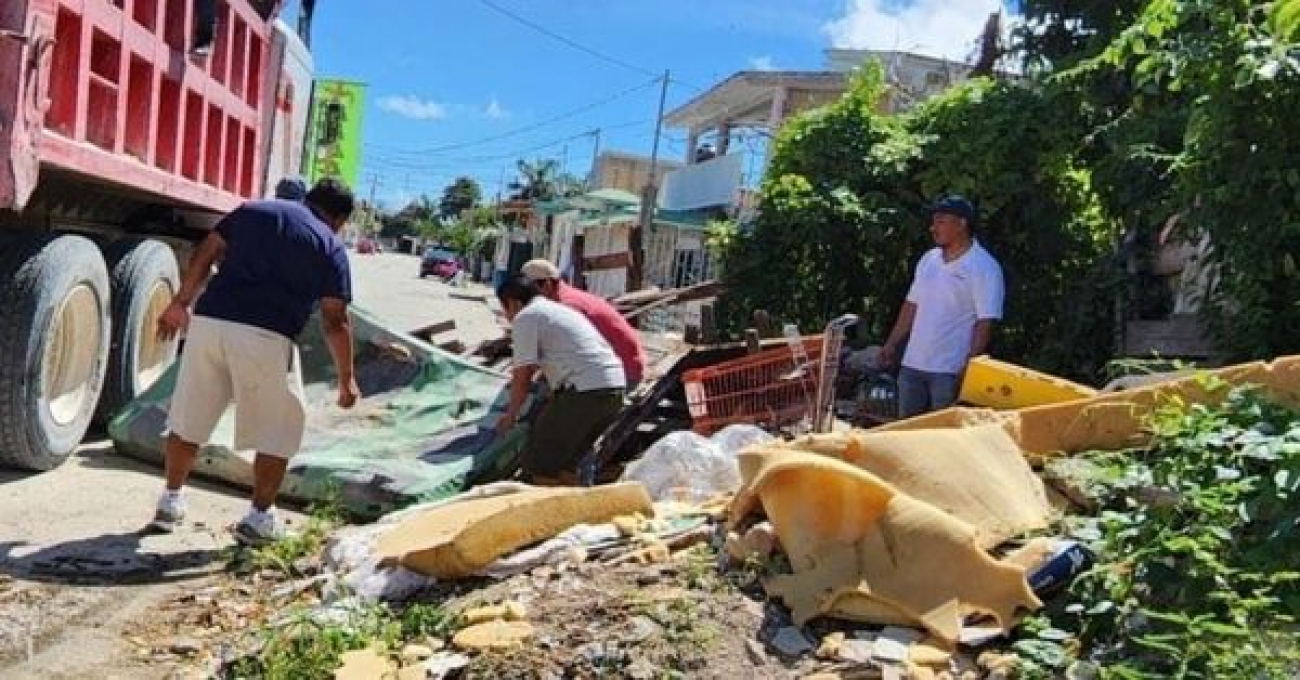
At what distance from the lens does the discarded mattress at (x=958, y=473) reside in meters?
3.85

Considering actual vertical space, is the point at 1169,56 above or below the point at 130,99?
above

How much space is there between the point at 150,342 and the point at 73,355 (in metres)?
1.23

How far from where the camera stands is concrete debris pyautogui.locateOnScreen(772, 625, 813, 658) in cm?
335

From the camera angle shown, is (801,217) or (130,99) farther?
(801,217)

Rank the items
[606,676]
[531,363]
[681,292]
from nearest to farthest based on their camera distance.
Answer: [606,676] → [531,363] → [681,292]

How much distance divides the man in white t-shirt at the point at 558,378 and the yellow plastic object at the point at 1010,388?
1.73 meters

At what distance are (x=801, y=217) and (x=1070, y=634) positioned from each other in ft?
22.0

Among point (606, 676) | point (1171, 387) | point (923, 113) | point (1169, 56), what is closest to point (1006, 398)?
point (1171, 387)

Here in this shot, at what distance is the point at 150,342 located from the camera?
765 cm

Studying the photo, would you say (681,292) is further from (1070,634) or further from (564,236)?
(564,236)

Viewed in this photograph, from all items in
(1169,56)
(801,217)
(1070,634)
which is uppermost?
(1169,56)

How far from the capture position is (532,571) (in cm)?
406

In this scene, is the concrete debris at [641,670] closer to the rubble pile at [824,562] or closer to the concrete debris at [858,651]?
the rubble pile at [824,562]

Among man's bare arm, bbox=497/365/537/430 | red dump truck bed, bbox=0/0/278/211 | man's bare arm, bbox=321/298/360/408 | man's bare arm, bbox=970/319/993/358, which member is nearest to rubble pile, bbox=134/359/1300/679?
man's bare arm, bbox=321/298/360/408
